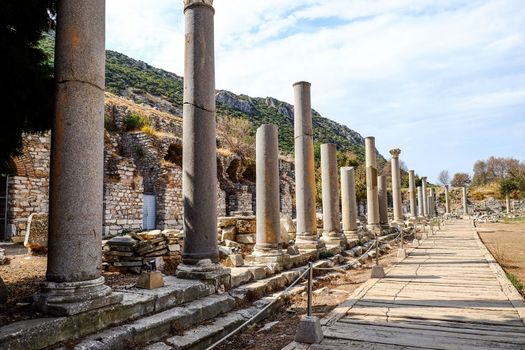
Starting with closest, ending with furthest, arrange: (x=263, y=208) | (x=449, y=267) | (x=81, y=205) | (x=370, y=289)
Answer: (x=81, y=205) < (x=370, y=289) < (x=263, y=208) < (x=449, y=267)

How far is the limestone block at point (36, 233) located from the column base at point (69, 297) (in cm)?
631

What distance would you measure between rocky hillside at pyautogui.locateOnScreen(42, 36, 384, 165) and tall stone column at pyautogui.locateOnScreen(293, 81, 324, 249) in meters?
30.2

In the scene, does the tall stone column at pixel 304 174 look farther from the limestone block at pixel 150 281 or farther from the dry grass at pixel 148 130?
the dry grass at pixel 148 130

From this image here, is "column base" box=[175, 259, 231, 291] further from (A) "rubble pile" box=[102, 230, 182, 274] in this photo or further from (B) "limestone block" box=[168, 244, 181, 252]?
(B) "limestone block" box=[168, 244, 181, 252]

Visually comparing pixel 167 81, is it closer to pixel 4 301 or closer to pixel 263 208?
pixel 263 208

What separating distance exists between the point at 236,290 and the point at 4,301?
343cm

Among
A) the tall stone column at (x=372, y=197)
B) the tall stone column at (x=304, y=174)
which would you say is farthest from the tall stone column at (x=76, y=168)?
the tall stone column at (x=372, y=197)

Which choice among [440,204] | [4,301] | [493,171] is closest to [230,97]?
[440,204]

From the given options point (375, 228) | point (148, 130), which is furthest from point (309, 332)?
point (148, 130)

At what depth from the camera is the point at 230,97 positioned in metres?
75.8

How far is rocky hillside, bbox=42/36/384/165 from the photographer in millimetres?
50156

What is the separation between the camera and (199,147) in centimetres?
688

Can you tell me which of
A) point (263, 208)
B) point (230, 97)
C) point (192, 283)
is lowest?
point (192, 283)

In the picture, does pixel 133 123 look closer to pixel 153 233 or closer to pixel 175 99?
pixel 153 233
